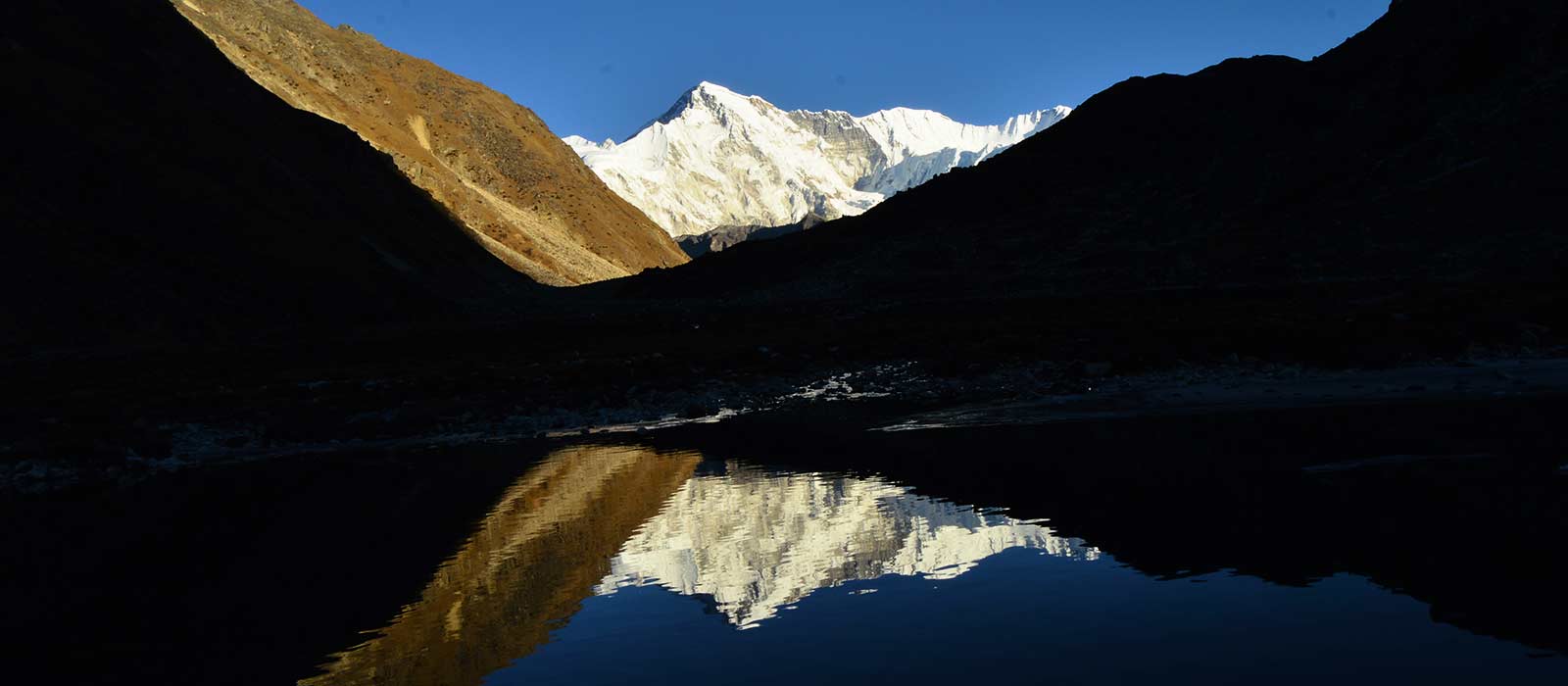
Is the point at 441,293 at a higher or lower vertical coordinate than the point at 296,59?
lower

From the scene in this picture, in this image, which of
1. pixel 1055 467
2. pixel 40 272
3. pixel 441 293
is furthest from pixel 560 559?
pixel 441 293

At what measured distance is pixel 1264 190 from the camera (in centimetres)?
10662

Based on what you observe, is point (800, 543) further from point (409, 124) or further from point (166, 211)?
point (409, 124)

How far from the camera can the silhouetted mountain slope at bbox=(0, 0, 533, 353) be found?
74.5m

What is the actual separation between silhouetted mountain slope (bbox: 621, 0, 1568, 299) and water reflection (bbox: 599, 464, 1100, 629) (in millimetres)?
55230

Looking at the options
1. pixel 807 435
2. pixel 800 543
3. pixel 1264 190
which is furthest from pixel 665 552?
pixel 1264 190

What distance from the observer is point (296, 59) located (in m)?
170

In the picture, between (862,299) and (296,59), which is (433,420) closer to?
(862,299)

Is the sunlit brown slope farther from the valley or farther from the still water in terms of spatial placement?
the still water

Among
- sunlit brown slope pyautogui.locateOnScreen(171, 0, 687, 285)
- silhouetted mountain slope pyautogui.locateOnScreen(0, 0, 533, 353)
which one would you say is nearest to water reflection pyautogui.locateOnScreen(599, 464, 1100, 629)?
silhouetted mountain slope pyautogui.locateOnScreen(0, 0, 533, 353)

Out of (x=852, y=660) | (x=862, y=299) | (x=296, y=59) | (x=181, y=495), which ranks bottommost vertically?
(x=852, y=660)

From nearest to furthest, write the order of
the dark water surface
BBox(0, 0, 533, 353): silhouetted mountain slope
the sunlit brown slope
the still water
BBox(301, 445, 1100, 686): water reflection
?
the still water < the dark water surface < BBox(301, 445, 1100, 686): water reflection < BBox(0, 0, 533, 353): silhouetted mountain slope < the sunlit brown slope

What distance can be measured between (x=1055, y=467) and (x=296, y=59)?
173 metres

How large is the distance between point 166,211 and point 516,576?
82.0 m
